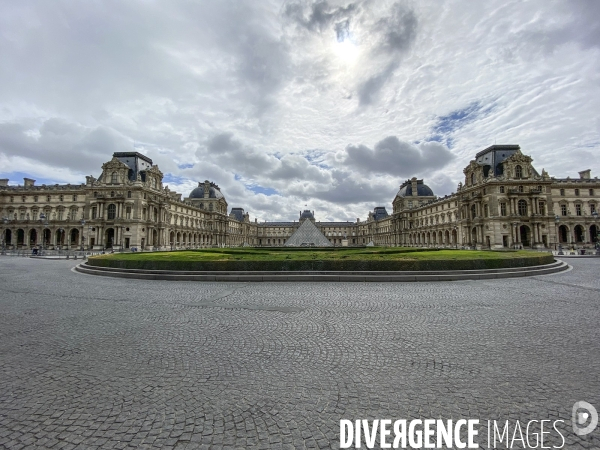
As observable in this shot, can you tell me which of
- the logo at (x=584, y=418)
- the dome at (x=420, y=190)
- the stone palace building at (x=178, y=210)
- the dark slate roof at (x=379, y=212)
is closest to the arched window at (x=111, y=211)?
the stone palace building at (x=178, y=210)

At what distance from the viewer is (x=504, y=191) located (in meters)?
50.8

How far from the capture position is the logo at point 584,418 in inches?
127

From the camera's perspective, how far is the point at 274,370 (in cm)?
467

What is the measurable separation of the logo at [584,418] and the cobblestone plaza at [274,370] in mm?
97

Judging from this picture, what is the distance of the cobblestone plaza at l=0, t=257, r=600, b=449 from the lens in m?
3.30

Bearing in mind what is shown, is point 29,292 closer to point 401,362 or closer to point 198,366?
point 198,366

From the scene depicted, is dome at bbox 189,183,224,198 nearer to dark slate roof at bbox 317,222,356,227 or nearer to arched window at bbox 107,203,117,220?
arched window at bbox 107,203,117,220

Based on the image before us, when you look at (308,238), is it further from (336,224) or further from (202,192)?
(336,224)

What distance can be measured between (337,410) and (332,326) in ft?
11.4

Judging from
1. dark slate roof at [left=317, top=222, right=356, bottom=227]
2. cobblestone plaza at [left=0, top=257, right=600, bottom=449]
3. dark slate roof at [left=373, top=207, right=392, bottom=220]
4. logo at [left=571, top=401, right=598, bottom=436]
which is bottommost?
logo at [left=571, top=401, right=598, bottom=436]

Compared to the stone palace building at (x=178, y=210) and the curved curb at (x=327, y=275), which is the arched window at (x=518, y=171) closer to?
the stone palace building at (x=178, y=210)

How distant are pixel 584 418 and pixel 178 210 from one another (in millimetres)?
78182

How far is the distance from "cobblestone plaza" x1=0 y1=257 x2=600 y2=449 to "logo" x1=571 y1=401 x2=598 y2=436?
10 cm

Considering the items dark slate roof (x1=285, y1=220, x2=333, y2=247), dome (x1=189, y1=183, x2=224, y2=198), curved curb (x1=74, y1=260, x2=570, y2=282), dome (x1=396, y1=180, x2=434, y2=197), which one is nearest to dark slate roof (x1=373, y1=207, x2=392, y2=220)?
dome (x1=396, y1=180, x2=434, y2=197)
